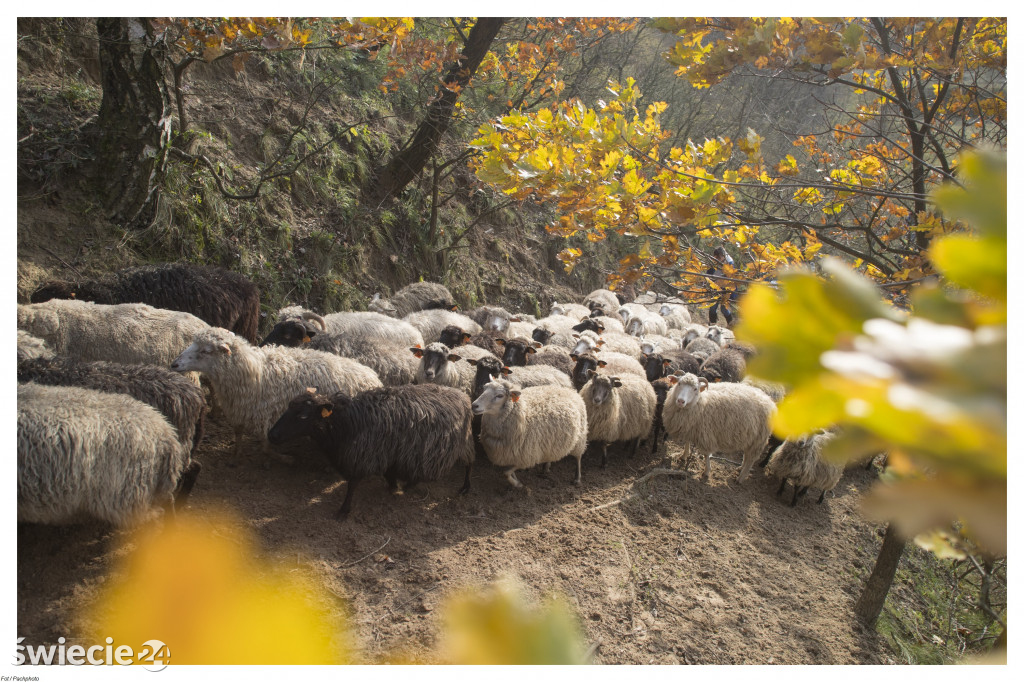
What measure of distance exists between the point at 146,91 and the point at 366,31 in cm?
320

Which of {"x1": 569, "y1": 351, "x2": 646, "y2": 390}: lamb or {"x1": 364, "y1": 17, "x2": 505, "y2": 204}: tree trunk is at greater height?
{"x1": 364, "y1": 17, "x2": 505, "y2": 204}: tree trunk

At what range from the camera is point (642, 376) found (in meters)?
7.24

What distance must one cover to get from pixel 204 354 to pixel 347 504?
6.09 ft

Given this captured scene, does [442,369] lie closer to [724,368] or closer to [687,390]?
[687,390]

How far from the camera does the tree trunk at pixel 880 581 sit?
4.35 metres

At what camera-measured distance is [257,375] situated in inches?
198

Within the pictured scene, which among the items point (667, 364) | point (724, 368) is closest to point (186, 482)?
point (667, 364)

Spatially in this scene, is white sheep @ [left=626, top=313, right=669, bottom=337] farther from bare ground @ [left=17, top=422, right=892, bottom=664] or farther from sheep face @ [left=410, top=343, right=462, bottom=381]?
sheep face @ [left=410, top=343, right=462, bottom=381]

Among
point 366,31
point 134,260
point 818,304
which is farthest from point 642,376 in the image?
point 818,304

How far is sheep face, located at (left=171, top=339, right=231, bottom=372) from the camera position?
4801 mm

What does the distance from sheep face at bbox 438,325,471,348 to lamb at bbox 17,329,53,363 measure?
4.21 m

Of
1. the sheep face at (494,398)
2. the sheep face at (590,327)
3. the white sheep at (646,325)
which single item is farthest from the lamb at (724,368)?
the sheep face at (494,398)

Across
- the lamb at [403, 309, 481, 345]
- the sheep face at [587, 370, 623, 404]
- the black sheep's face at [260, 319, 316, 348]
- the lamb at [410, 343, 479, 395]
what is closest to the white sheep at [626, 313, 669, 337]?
the lamb at [403, 309, 481, 345]

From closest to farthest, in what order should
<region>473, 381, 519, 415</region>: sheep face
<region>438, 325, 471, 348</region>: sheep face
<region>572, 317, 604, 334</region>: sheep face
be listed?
<region>473, 381, 519, 415</region>: sheep face < <region>438, 325, 471, 348</region>: sheep face < <region>572, 317, 604, 334</region>: sheep face
